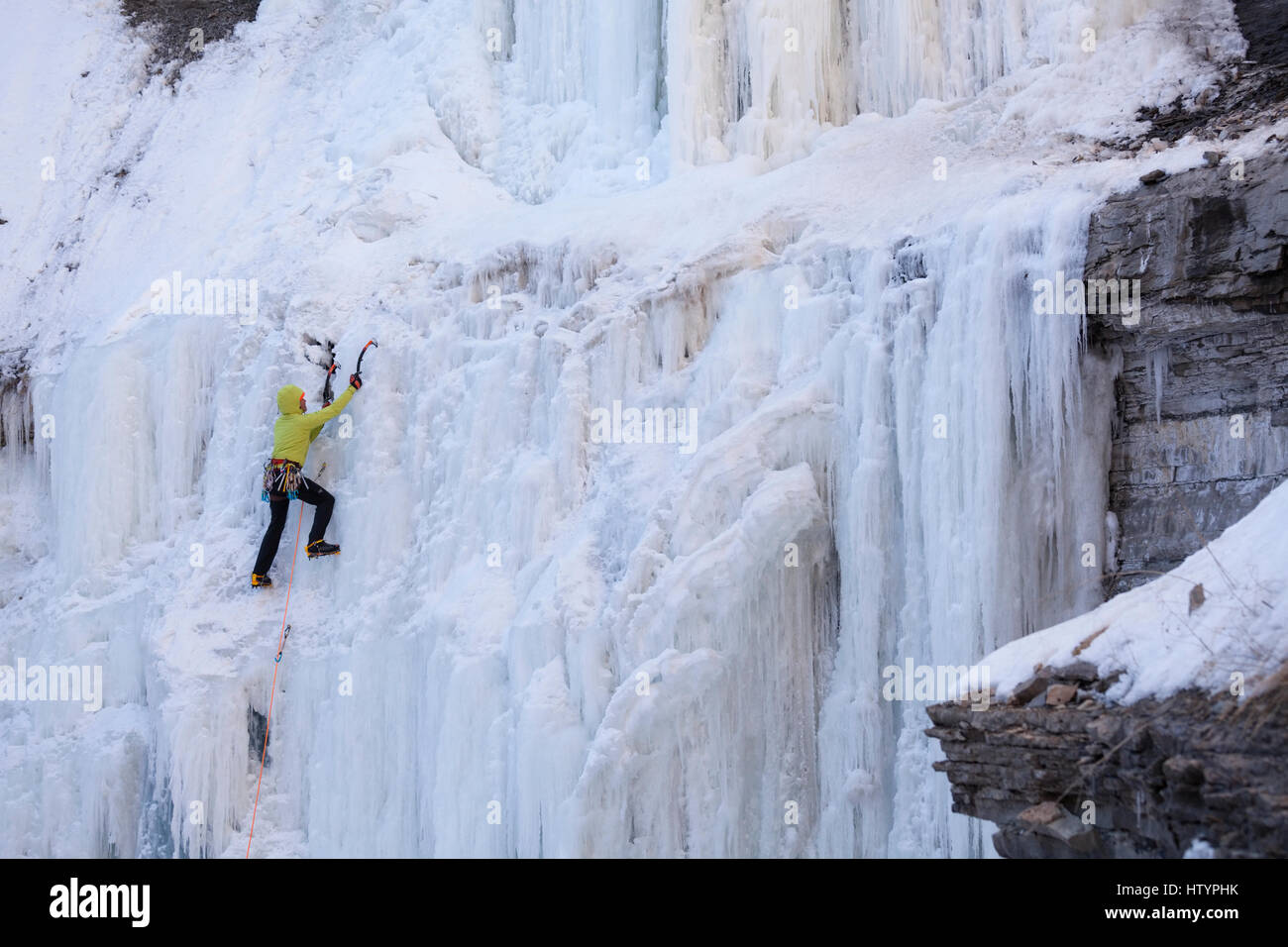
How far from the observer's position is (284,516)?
11602mm

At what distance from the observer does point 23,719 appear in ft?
41.2

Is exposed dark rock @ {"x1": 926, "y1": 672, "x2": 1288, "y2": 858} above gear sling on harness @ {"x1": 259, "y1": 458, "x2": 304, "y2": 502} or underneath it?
underneath

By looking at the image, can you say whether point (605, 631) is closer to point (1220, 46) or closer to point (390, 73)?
point (1220, 46)

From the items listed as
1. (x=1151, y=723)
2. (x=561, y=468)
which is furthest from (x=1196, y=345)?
(x=561, y=468)

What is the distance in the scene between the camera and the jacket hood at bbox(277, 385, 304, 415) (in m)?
11.4

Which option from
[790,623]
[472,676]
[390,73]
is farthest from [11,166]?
[790,623]

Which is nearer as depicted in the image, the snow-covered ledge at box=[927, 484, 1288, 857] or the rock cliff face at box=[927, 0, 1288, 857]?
the snow-covered ledge at box=[927, 484, 1288, 857]

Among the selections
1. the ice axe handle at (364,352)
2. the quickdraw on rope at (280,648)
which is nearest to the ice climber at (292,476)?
the ice axe handle at (364,352)

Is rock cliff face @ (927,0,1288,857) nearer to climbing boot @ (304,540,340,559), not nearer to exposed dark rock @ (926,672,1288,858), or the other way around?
exposed dark rock @ (926,672,1288,858)

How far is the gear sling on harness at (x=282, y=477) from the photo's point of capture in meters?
11.3

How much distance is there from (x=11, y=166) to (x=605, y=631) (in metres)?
11.4

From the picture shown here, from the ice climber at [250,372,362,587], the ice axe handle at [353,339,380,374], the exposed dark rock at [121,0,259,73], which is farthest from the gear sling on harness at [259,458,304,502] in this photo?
the exposed dark rock at [121,0,259,73]

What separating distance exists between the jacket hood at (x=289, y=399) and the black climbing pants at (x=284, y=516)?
54 centimetres

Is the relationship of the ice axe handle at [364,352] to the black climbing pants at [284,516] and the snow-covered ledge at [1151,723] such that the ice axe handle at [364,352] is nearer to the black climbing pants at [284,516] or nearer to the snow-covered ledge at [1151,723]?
the black climbing pants at [284,516]
